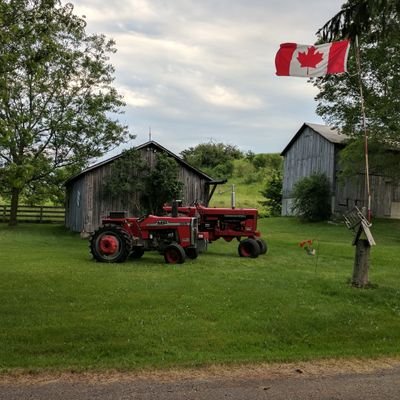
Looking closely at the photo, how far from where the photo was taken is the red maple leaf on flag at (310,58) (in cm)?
993

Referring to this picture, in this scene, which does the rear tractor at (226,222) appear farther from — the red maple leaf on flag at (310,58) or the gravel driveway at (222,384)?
the gravel driveway at (222,384)

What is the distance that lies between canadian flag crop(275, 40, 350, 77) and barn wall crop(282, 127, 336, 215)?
2747 cm

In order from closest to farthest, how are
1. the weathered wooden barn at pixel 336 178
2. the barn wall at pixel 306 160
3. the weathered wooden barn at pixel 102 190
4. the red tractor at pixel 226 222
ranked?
the red tractor at pixel 226 222 → the weathered wooden barn at pixel 102 190 → the weathered wooden barn at pixel 336 178 → the barn wall at pixel 306 160

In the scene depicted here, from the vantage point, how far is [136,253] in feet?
50.1

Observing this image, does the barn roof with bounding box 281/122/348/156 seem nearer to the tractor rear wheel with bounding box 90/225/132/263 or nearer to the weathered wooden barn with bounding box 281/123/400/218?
the weathered wooden barn with bounding box 281/123/400/218

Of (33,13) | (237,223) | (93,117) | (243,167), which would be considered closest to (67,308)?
(33,13)

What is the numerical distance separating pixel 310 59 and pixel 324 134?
98.0 feet

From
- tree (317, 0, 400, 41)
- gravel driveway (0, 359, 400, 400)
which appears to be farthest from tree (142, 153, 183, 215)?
gravel driveway (0, 359, 400, 400)

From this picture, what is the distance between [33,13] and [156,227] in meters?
7.55

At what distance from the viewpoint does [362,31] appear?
891cm

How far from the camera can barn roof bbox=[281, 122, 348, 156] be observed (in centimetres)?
3738

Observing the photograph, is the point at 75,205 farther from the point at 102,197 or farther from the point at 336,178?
the point at 336,178

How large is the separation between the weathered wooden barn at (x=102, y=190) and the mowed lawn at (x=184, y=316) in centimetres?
1270

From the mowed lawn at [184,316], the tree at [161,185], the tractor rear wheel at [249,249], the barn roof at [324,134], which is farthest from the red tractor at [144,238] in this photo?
the barn roof at [324,134]
